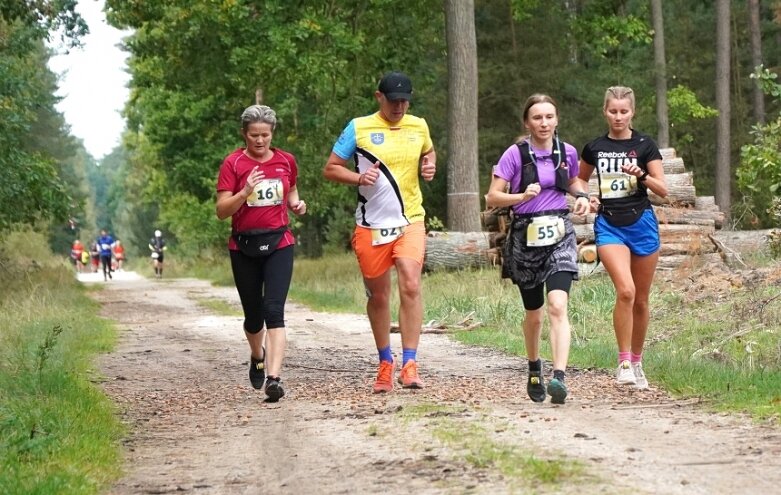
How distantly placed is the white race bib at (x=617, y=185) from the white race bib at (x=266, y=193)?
2.26 meters

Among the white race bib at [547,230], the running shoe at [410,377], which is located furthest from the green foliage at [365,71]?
the white race bib at [547,230]

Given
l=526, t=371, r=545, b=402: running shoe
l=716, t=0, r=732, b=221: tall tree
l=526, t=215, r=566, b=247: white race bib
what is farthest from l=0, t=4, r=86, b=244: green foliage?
l=716, t=0, r=732, b=221: tall tree

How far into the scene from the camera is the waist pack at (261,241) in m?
9.40

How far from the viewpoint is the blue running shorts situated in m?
9.14

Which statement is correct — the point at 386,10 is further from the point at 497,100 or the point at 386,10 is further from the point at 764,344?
the point at 764,344

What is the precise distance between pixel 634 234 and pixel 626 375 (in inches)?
38.7

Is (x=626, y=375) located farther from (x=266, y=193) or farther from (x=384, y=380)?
(x=266, y=193)

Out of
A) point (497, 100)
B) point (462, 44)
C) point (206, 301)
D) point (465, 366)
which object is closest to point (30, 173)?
point (206, 301)

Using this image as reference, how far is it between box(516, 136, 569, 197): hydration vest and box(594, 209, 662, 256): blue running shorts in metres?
0.59

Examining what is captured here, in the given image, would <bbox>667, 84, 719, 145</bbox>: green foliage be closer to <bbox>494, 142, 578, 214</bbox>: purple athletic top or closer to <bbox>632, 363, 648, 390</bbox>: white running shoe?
<bbox>632, 363, 648, 390</bbox>: white running shoe

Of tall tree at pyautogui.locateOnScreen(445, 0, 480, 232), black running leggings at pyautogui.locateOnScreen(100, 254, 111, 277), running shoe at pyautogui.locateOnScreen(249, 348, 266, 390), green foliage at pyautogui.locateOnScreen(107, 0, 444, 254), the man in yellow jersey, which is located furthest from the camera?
black running leggings at pyautogui.locateOnScreen(100, 254, 111, 277)

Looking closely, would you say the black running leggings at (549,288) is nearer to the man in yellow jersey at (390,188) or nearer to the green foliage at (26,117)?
the man in yellow jersey at (390,188)

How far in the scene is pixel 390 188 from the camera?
9.34 m

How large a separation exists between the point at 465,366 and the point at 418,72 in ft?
74.3
